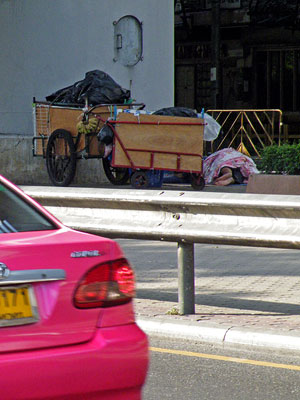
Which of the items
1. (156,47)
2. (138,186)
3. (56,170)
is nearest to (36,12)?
(156,47)

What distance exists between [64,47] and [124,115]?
5.50 meters

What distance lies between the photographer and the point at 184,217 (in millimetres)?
6949

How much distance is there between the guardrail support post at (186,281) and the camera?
695cm

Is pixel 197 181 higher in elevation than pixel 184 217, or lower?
lower

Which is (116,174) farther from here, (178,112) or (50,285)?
(50,285)

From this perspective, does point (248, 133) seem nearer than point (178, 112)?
No

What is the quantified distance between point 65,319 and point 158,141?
477 inches

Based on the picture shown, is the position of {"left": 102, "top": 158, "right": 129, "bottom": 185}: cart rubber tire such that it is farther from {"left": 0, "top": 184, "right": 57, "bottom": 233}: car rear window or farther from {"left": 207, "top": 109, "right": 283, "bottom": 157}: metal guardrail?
{"left": 0, "top": 184, "right": 57, "bottom": 233}: car rear window

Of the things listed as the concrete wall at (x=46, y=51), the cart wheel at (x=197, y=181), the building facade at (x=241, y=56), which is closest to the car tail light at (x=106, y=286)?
the cart wheel at (x=197, y=181)

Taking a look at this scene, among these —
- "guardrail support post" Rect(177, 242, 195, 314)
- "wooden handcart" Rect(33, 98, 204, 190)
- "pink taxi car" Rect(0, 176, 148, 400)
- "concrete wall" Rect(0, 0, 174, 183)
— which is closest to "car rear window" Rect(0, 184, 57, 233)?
"pink taxi car" Rect(0, 176, 148, 400)

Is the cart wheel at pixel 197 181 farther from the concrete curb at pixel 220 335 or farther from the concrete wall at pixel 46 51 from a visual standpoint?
the concrete curb at pixel 220 335

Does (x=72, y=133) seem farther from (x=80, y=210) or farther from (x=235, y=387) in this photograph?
(x=235, y=387)

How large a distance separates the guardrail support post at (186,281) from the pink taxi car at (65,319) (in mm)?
3052

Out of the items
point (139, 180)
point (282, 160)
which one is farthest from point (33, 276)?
point (139, 180)
